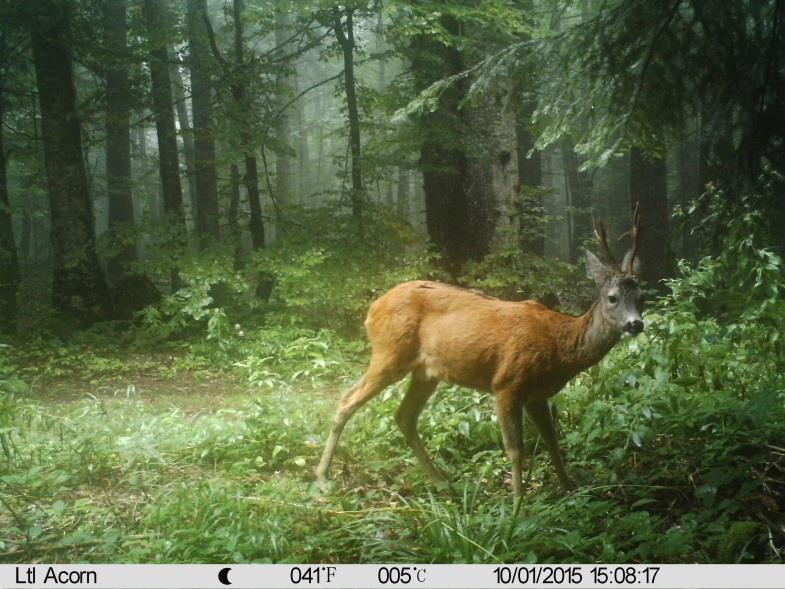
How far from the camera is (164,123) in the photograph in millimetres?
7059

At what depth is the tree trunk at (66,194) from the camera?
674 centimetres

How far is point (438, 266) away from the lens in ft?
18.9

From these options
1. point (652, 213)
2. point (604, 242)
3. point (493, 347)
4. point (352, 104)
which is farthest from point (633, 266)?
point (652, 213)

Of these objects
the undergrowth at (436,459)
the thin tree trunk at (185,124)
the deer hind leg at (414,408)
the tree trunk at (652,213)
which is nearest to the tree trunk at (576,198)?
the tree trunk at (652,213)

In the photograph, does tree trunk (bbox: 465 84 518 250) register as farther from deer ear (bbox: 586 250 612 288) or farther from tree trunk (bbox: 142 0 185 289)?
tree trunk (bbox: 142 0 185 289)

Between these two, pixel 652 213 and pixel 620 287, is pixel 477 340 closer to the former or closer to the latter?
Result: pixel 620 287

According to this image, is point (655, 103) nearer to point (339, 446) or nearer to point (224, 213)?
point (339, 446)

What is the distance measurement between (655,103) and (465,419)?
7.16 ft

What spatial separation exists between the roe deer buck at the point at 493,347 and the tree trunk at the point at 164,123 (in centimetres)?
352

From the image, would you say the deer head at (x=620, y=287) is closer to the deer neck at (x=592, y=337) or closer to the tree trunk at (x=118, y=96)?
the deer neck at (x=592, y=337)

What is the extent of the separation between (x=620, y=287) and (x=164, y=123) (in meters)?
5.32

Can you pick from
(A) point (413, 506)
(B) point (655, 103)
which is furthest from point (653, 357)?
(A) point (413, 506)

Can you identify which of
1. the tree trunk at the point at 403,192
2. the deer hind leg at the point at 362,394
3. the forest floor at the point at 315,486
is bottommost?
the forest floor at the point at 315,486

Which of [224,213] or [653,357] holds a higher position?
[224,213]
